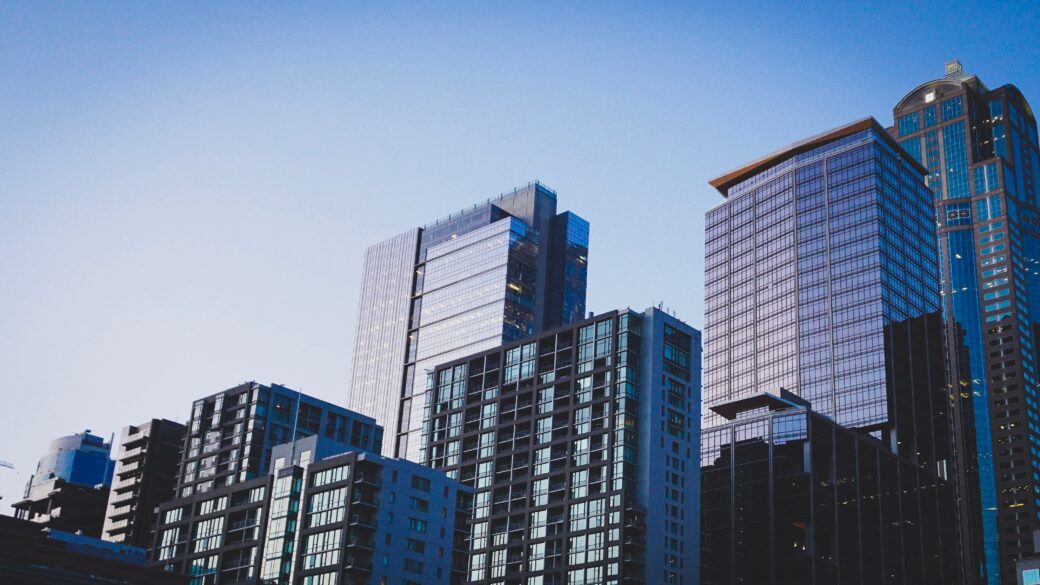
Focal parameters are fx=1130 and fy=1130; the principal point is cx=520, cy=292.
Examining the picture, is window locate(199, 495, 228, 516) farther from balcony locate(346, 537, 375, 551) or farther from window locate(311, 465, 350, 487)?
balcony locate(346, 537, 375, 551)

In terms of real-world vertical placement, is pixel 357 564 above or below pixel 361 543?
below

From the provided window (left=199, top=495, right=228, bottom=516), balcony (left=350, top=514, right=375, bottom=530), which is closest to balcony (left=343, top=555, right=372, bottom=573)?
balcony (left=350, top=514, right=375, bottom=530)

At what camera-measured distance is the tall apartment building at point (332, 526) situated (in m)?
158

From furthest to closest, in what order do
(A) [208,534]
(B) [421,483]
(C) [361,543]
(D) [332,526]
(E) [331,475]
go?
(A) [208,534] < (B) [421,483] < (E) [331,475] < (D) [332,526] < (C) [361,543]

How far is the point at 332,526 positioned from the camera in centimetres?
16062

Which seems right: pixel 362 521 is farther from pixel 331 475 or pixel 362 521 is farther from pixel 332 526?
pixel 331 475

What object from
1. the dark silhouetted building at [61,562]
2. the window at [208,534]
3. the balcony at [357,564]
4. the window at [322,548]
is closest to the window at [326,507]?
the window at [322,548]

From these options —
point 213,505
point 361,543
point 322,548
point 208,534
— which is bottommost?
point 322,548

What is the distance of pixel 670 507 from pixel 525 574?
2688 centimetres

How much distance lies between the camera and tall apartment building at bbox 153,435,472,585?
15762cm

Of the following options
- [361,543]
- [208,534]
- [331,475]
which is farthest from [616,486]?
[208,534]

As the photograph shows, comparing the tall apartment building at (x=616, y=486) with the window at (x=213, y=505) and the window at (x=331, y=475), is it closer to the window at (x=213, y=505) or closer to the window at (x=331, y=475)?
the window at (x=331, y=475)

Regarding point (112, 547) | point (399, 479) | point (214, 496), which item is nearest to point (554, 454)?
point (399, 479)

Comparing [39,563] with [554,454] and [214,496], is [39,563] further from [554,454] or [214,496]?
[554,454]
